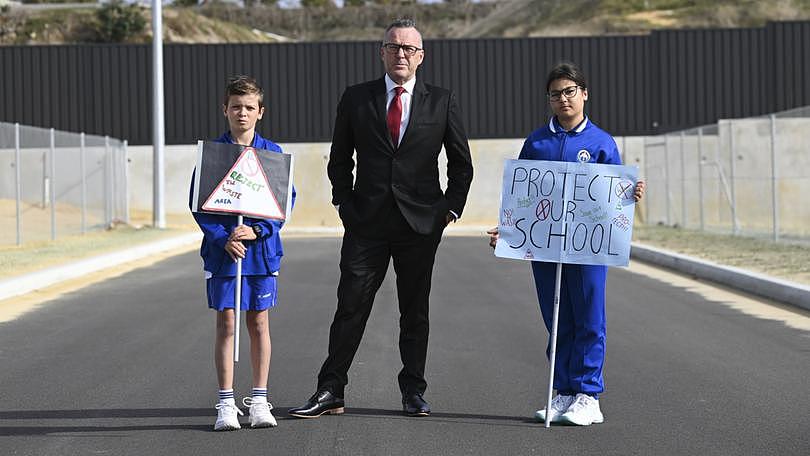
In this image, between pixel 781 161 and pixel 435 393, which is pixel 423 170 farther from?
pixel 781 161

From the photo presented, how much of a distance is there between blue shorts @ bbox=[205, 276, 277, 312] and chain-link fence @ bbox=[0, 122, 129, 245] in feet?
56.4

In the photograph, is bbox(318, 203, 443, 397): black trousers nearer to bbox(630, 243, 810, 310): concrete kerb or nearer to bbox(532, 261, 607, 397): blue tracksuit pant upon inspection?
bbox(532, 261, 607, 397): blue tracksuit pant

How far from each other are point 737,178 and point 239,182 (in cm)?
2229

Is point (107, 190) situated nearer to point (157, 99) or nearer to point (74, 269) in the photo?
point (157, 99)

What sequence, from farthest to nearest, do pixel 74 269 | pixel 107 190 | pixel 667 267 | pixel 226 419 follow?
pixel 107 190, pixel 667 267, pixel 74 269, pixel 226 419

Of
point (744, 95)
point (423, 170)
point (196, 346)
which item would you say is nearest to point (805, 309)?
point (196, 346)

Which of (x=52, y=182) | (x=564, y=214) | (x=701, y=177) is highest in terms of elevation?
(x=701, y=177)

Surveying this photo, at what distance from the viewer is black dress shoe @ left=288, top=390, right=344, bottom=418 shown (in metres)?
7.50

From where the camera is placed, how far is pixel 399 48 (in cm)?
732

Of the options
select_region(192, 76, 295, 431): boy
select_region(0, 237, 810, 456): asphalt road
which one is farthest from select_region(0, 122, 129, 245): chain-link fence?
select_region(192, 76, 295, 431): boy

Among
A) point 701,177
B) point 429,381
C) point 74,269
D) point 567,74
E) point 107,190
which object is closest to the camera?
point 567,74

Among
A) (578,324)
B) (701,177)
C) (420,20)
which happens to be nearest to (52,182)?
(701,177)

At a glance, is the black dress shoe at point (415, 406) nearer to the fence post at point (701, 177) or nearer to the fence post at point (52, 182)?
the fence post at point (52, 182)

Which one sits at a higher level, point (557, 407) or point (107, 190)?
point (107, 190)
